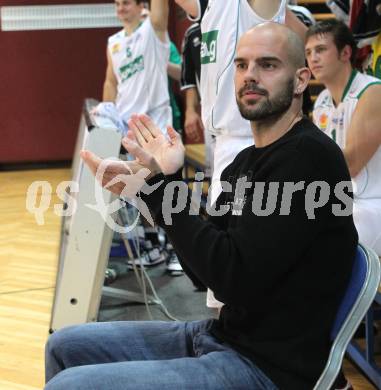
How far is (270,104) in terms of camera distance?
1593 millimetres

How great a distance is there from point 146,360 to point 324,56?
1.68 meters

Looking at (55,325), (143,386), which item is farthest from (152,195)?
(55,325)

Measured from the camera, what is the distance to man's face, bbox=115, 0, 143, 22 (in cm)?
431

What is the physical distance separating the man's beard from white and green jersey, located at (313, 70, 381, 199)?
1.12 m

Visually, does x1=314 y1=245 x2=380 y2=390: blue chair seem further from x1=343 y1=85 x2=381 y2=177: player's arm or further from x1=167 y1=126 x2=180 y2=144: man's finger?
x1=343 y1=85 x2=381 y2=177: player's arm

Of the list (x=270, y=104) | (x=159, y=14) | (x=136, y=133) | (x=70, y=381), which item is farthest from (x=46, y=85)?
(x=70, y=381)

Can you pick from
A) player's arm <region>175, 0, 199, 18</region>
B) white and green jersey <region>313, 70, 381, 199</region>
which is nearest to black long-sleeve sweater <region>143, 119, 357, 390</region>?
white and green jersey <region>313, 70, 381, 199</region>

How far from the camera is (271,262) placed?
4.52 ft

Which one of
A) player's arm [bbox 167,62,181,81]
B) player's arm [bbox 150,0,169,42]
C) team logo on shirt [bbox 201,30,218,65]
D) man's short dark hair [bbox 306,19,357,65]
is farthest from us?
player's arm [bbox 167,62,181,81]

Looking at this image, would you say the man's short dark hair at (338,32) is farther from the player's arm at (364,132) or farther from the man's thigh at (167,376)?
the man's thigh at (167,376)

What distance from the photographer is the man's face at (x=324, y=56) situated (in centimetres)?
272

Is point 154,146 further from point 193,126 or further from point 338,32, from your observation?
point 193,126

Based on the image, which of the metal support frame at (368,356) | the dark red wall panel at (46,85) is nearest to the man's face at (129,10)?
the metal support frame at (368,356)

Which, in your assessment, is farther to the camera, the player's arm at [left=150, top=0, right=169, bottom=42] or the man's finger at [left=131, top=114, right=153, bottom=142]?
the player's arm at [left=150, top=0, right=169, bottom=42]
